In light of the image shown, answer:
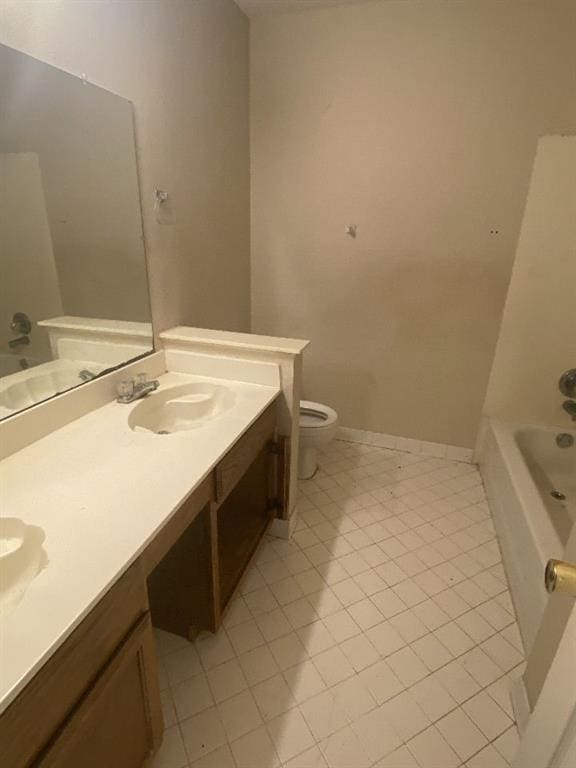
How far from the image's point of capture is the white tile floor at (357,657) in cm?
113

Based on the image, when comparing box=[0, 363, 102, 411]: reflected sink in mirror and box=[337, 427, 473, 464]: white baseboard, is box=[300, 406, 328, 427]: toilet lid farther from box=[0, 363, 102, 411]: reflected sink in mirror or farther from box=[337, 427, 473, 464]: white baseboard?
box=[0, 363, 102, 411]: reflected sink in mirror

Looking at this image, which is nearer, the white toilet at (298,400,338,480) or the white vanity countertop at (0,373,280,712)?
the white vanity countertop at (0,373,280,712)

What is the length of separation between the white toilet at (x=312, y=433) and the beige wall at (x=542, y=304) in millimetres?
981

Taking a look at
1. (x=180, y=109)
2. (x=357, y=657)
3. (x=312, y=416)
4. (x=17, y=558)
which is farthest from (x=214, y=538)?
(x=180, y=109)

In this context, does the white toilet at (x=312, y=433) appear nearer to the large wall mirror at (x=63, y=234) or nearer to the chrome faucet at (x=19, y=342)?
the large wall mirror at (x=63, y=234)

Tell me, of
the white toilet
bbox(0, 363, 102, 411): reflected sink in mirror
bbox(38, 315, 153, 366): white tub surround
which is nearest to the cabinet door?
bbox(0, 363, 102, 411): reflected sink in mirror

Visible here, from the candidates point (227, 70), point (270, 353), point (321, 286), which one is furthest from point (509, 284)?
point (227, 70)

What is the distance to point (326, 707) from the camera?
1.22 metres

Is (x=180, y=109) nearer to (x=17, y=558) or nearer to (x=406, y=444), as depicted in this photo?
(x=17, y=558)

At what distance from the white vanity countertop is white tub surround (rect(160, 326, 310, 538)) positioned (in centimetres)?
24

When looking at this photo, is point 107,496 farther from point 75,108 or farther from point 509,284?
point 509,284

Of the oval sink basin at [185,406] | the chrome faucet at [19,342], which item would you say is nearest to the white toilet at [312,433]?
the oval sink basin at [185,406]

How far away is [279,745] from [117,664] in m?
0.68

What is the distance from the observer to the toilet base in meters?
2.25
